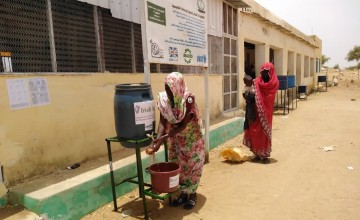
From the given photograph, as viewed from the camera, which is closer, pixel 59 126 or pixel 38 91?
pixel 38 91

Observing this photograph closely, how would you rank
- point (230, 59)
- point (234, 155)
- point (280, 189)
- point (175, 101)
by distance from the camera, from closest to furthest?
point (175, 101) < point (280, 189) < point (234, 155) < point (230, 59)

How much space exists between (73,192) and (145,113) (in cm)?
106

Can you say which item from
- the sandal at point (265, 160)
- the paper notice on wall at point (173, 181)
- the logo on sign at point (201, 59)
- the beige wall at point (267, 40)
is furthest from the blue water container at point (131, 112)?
the beige wall at point (267, 40)

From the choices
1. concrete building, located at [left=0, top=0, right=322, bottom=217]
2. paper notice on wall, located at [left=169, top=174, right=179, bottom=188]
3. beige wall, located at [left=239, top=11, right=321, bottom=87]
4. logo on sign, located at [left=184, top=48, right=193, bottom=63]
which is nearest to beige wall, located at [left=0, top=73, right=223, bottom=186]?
concrete building, located at [left=0, top=0, right=322, bottom=217]

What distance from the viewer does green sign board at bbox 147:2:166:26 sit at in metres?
3.24

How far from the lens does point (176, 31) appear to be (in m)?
3.73

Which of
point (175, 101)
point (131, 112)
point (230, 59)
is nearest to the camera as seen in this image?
point (131, 112)

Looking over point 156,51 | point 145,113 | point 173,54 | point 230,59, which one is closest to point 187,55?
point 173,54

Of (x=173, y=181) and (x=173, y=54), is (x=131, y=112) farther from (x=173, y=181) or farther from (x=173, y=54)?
(x=173, y=54)

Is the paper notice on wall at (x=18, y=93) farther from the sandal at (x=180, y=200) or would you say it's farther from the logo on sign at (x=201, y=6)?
the logo on sign at (x=201, y=6)

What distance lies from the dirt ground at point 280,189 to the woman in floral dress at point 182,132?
301mm

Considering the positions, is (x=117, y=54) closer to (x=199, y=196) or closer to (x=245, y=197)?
(x=199, y=196)

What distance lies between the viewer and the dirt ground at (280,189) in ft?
10.2

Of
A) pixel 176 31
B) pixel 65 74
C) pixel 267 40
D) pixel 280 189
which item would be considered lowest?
pixel 280 189
